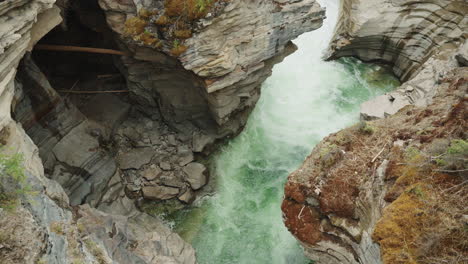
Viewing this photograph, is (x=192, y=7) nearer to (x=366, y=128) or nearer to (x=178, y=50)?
(x=178, y=50)

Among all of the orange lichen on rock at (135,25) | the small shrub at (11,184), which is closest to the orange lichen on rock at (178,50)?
the orange lichen on rock at (135,25)

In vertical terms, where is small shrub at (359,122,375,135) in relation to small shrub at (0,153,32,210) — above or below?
below

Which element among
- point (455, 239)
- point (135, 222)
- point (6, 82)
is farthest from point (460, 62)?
point (6, 82)

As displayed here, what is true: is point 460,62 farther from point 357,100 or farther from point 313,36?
point 313,36

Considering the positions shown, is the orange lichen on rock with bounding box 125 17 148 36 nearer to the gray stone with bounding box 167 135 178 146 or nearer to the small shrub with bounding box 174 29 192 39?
the small shrub with bounding box 174 29 192 39

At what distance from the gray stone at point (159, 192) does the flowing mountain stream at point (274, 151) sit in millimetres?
654

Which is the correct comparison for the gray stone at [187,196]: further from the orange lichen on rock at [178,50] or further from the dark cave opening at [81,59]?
the orange lichen on rock at [178,50]

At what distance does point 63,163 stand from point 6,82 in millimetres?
3718

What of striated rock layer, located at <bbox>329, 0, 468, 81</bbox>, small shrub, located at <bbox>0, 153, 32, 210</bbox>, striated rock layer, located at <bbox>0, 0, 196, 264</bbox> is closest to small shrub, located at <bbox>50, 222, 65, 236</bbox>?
striated rock layer, located at <bbox>0, 0, 196, 264</bbox>

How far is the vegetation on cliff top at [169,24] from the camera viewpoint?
775 cm

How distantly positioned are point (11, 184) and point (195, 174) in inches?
235

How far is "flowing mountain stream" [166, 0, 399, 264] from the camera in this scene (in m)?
9.23

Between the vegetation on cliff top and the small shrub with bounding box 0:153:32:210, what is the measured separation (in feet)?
14.5

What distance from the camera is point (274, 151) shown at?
1120 cm
